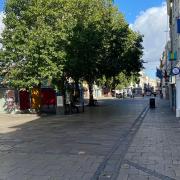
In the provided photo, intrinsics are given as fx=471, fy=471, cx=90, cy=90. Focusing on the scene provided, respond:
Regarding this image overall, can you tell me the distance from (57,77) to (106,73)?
15.4 m

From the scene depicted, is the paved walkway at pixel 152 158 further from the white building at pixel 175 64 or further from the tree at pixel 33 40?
the tree at pixel 33 40

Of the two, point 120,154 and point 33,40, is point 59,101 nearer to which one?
point 33,40

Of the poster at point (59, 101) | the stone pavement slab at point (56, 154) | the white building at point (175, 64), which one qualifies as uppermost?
the white building at point (175, 64)

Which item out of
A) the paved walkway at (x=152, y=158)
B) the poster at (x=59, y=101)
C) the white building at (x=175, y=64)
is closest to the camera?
the paved walkway at (x=152, y=158)

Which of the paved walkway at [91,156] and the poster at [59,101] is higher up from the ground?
the poster at [59,101]

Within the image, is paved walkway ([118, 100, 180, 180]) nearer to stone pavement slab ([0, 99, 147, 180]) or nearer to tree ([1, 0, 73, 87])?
stone pavement slab ([0, 99, 147, 180])

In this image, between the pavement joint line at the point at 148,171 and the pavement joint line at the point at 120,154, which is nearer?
the pavement joint line at the point at 148,171

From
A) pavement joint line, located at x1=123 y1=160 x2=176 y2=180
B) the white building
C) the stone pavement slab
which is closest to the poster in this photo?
the white building

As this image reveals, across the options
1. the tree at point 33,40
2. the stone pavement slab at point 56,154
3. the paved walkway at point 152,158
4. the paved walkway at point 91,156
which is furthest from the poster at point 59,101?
the paved walkway at point 152,158

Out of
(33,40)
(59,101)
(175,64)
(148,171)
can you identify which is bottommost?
(148,171)

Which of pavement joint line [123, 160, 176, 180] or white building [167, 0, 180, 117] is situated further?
white building [167, 0, 180, 117]

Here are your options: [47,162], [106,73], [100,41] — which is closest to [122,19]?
[106,73]

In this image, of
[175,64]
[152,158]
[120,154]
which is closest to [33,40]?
[175,64]

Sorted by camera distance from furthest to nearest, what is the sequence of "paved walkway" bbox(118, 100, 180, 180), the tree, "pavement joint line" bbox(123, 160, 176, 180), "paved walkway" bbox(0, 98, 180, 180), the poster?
the poster → the tree → "paved walkway" bbox(0, 98, 180, 180) → "paved walkway" bbox(118, 100, 180, 180) → "pavement joint line" bbox(123, 160, 176, 180)
